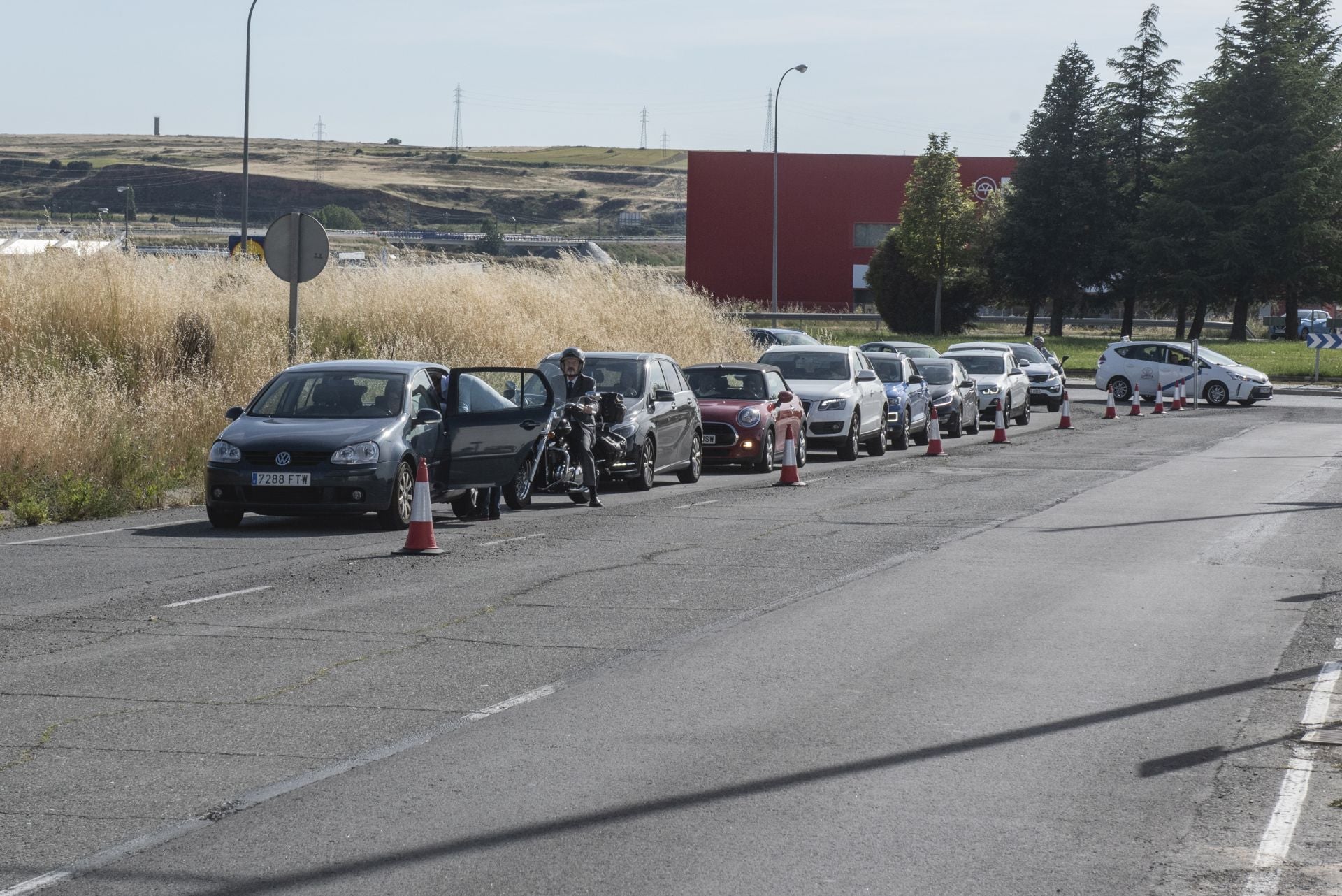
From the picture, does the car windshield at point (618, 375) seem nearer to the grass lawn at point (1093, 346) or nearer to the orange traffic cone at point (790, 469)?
the orange traffic cone at point (790, 469)

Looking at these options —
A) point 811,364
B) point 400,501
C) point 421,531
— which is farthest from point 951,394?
point 421,531

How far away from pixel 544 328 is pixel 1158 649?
2109 cm

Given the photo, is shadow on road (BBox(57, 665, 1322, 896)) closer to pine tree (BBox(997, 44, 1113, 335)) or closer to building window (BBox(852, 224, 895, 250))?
pine tree (BBox(997, 44, 1113, 335))

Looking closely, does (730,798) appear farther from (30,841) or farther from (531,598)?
(531,598)

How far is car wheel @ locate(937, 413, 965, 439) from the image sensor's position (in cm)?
3158

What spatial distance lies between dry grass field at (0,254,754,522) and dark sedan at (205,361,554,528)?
209 centimetres

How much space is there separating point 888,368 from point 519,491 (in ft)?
47.5

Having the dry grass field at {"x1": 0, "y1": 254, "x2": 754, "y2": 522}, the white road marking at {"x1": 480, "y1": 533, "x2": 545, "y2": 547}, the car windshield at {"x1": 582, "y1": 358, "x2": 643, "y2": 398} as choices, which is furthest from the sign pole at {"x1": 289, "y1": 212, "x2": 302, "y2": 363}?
the white road marking at {"x1": 480, "y1": 533, "x2": 545, "y2": 547}

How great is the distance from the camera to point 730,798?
6016mm

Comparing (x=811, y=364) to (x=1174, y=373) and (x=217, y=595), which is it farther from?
(x=1174, y=373)

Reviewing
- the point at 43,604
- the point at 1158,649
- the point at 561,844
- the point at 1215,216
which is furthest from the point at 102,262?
the point at 1215,216

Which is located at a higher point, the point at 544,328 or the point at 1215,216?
the point at 1215,216

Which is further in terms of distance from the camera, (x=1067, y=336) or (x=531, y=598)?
(x=1067, y=336)

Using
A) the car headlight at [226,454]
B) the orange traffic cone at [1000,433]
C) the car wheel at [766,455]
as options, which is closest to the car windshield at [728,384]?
the car wheel at [766,455]
